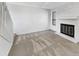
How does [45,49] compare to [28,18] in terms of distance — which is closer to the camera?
[45,49]

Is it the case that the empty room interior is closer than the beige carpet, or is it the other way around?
the beige carpet

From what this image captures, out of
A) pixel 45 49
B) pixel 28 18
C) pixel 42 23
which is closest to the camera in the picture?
pixel 45 49

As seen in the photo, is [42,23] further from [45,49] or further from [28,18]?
[45,49]

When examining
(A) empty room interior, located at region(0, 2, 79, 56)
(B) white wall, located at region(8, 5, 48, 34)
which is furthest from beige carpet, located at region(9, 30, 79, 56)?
(B) white wall, located at region(8, 5, 48, 34)

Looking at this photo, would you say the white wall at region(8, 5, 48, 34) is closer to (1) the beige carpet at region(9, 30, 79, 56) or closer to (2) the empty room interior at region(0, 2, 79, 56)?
(2) the empty room interior at region(0, 2, 79, 56)

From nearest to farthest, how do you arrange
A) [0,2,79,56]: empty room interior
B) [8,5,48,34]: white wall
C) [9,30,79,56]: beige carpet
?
[9,30,79,56]: beige carpet, [0,2,79,56]: empty room interior, [8,5,48,34]: white wall

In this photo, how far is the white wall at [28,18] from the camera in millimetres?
5957

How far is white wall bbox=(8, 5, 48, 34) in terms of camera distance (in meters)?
5.96

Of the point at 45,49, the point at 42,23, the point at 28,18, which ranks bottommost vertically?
the point at 45,49

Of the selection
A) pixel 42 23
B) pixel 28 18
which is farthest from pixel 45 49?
pixel 42 23

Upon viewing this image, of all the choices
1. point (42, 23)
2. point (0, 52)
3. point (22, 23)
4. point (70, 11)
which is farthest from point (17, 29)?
point (0, 52)

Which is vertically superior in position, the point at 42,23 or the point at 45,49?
the point at 42,23

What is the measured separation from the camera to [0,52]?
1.69m

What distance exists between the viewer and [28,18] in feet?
22.0
